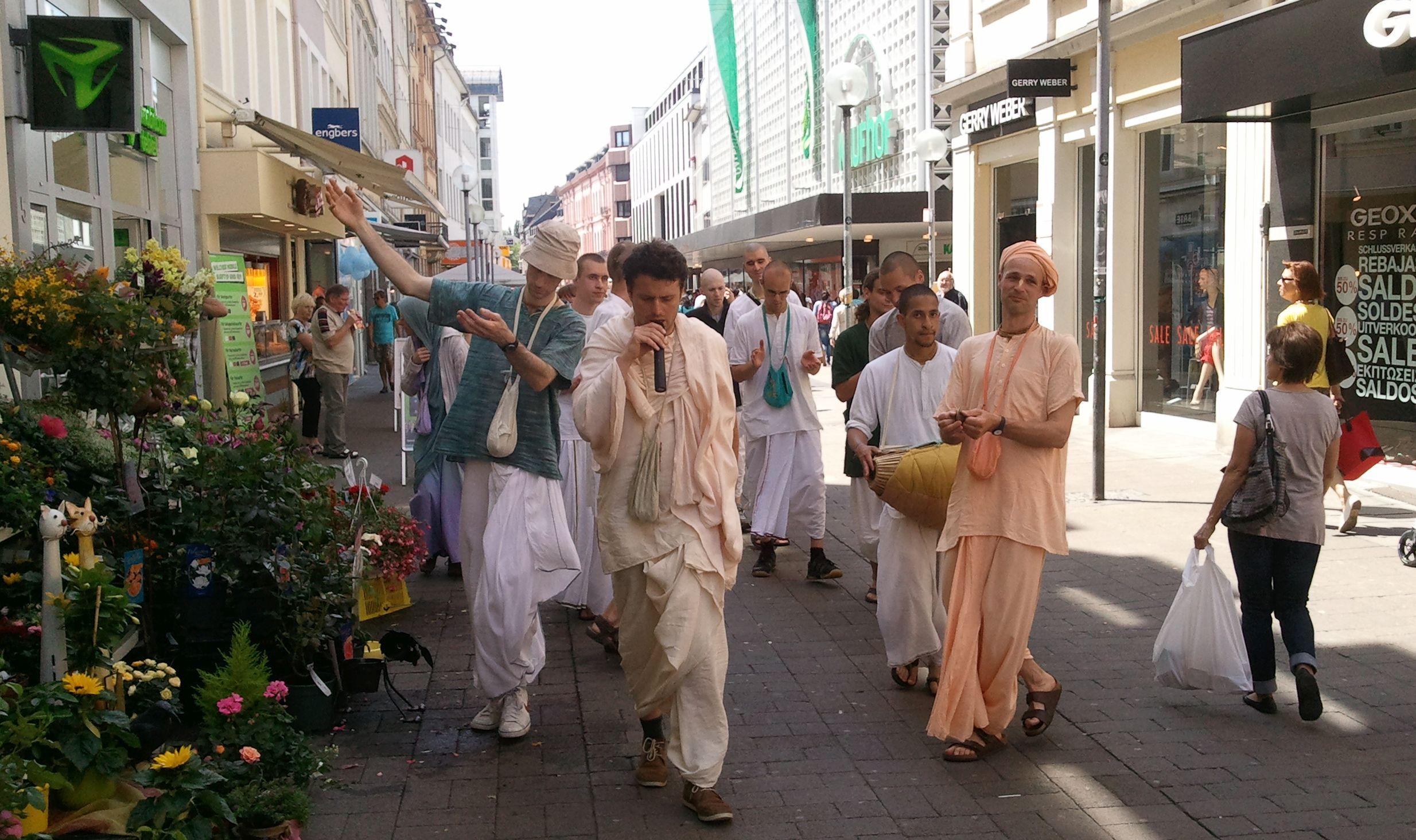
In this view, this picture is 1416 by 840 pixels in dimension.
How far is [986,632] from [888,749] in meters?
0.62

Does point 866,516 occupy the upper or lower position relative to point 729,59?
lower

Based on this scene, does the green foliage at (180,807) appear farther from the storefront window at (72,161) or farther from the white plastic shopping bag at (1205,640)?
the storefront window at (72,161)

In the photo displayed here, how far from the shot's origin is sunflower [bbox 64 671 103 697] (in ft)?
12.2

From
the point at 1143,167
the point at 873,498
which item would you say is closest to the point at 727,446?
the point at 873,498

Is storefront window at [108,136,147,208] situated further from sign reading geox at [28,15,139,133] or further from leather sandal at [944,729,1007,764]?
leather sandal at [944,729,1007,764]

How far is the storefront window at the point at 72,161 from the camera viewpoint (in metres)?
9.81

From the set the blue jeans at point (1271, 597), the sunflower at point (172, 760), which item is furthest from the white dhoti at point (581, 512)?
the sunflower at point (172, 760)

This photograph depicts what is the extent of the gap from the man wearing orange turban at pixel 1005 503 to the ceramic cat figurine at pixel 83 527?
285 centimetres

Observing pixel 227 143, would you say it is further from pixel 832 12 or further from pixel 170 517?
pixel 832 12

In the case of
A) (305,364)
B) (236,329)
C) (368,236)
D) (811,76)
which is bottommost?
(305,364)

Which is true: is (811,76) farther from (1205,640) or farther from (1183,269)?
(1205,640)

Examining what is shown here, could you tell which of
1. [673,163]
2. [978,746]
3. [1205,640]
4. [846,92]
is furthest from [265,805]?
[673,163]

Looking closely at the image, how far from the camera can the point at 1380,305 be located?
11391mm

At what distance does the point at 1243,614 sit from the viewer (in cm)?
560
